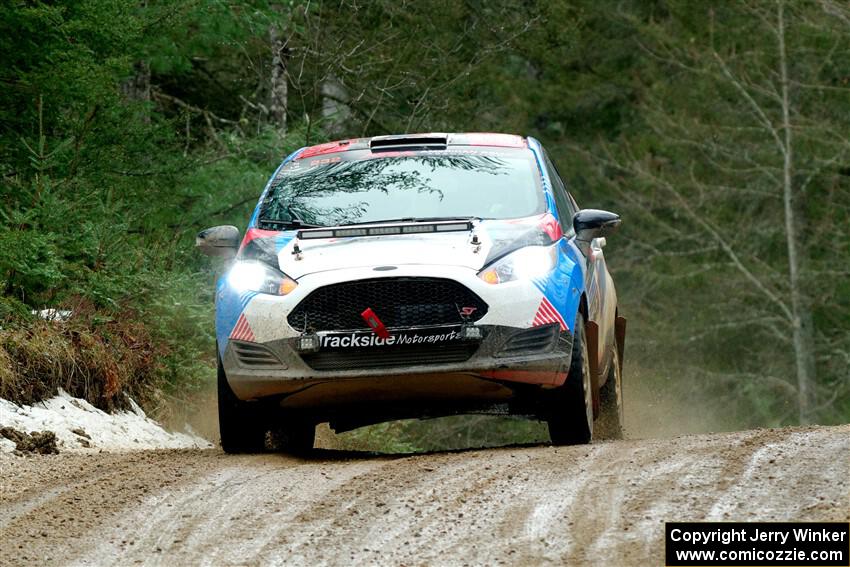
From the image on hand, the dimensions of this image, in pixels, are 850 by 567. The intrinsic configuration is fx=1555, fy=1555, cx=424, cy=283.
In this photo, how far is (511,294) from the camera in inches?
343

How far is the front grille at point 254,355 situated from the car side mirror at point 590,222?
2248 millimetres

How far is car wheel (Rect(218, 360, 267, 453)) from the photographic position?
9.24 m

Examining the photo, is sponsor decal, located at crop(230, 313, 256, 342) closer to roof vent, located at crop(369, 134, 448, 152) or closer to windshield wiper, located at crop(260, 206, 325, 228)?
windshield wiper, located at crop(260, 206, 325, 228)

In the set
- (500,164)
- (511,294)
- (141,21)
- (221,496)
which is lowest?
(221,496)

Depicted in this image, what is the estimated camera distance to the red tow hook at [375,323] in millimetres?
8602

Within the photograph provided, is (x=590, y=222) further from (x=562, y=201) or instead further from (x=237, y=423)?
(x=237, y=423)

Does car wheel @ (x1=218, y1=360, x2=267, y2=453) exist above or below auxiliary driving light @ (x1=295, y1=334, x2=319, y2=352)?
below

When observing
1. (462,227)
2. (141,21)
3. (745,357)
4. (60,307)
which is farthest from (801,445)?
(745,357)

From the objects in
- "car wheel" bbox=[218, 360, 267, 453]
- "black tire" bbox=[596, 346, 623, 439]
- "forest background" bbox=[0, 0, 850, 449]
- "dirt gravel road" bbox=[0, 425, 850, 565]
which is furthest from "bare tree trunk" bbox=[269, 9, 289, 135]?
"dirt gravel road" bbox=[0, 425, 850, 565]

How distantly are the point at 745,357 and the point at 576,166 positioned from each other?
5.96m

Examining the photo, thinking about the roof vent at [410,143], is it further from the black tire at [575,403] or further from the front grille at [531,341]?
the front grille at [531,341]

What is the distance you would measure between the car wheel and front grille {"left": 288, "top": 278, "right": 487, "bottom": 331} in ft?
3.15

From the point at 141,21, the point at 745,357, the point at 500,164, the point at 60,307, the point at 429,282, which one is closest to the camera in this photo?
the point at 429,282

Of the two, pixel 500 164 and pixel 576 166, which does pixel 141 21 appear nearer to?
pixel 500 164
